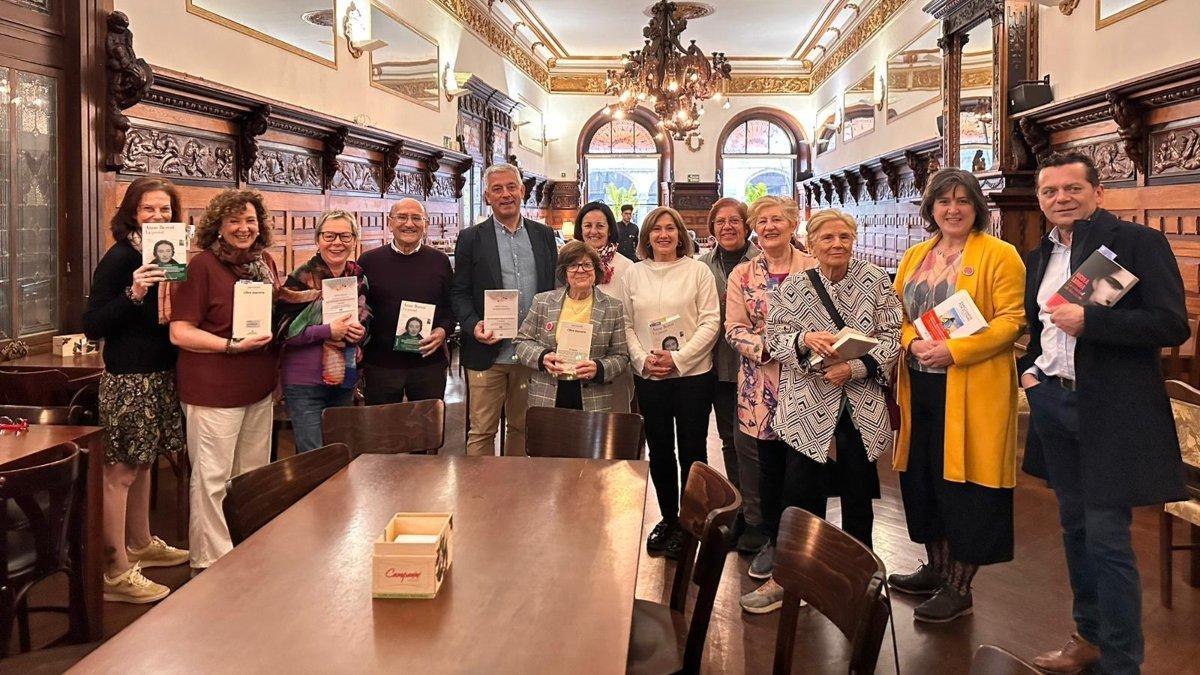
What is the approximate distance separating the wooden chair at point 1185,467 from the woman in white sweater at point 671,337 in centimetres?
180

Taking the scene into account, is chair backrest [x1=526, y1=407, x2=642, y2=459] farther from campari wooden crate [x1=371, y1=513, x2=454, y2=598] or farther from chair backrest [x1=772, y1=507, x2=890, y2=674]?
campari wooden crate [x1=371, y1=513, x2=454, y2=598]

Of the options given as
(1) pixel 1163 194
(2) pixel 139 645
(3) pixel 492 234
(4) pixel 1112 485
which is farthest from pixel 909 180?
(2) pixel 139 645

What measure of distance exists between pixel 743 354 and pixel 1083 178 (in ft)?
4.60

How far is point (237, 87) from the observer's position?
5.94 meters

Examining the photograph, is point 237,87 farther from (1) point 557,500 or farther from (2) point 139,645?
(2) point 139,645

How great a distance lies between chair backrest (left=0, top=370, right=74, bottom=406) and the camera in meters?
3.95

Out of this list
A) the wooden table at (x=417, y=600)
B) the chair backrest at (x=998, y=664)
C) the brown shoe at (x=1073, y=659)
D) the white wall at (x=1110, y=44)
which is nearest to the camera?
the chair backrest at (x=998, y=664)

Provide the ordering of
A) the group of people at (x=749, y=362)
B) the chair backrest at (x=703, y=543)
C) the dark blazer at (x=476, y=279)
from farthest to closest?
1. the dark blazer at (x=476, y=279)
2. the group of people at (x=749, y=362)
3. the chair backrest at (x=703, y=543)

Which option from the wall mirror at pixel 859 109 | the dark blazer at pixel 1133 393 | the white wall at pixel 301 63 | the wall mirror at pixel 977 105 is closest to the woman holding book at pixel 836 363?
the dark blazer at pixel 1133 393

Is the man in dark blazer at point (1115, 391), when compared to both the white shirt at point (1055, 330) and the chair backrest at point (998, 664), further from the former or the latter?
the chair backrest at point (998, 664)

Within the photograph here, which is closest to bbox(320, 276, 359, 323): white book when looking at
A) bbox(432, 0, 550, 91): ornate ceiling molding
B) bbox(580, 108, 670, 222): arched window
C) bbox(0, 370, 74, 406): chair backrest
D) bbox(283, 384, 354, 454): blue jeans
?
bbox(283, 384, 354, 454): blue jeans

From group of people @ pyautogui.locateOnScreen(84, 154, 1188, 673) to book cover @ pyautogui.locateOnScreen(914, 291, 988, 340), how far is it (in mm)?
58

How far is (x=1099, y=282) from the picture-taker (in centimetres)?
250

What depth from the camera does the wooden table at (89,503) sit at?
2.85m
